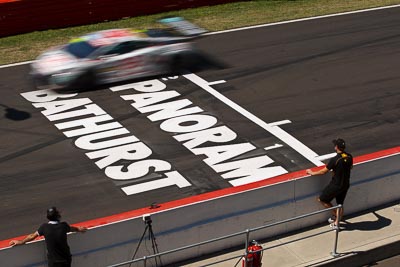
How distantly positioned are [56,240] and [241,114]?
881 centimetres

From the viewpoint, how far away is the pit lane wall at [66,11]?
82.2 feet

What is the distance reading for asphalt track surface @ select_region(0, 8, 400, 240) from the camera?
15.5 meters

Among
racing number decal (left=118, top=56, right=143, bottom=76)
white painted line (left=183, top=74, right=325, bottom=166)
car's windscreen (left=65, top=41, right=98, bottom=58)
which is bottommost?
white painted line (left=183, top=74, right=325, bottom=166)

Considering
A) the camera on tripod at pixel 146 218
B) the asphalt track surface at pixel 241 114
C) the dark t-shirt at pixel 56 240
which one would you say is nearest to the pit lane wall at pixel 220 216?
the camera on tripod at pixel 146 218

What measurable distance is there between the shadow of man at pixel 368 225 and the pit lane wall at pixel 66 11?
1479cm

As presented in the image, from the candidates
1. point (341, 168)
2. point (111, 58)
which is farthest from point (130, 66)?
point (341, 168)

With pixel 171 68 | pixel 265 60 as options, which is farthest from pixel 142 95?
pixel 265 60

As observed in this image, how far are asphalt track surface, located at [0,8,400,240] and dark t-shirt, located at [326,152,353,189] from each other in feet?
10.6

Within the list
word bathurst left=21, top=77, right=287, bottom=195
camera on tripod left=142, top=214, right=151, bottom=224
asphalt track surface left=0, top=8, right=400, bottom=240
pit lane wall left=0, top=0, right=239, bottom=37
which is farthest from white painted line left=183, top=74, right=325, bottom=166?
pit lane wall left=0, top=0, right=239, bottom=37

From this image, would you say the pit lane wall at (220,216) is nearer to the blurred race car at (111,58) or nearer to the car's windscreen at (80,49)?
the blurred race car at (111,58)

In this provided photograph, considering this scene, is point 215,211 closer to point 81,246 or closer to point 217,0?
point 81,246

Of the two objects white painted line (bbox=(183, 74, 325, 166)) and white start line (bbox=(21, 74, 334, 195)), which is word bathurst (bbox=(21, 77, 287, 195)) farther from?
white painted line (bbox=(183, 74, 325, 166))

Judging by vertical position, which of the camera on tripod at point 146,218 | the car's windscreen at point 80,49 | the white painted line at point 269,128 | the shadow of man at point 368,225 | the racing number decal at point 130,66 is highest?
the car's windscreen at point 80,49

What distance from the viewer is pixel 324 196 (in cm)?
1330
